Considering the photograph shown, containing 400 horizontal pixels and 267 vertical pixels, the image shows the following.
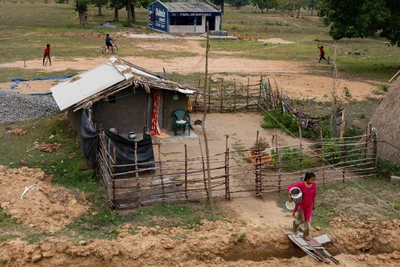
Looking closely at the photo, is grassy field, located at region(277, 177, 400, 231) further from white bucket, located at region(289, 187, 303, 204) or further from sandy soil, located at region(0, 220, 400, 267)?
white bucket, located at region(289, 187, 303, 204)

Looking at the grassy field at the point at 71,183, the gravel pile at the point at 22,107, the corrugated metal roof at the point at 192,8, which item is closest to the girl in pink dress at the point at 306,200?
the grassy field at the point at 71,183

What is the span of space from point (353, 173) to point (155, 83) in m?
5.88

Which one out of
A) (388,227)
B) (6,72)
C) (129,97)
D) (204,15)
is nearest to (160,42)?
(204,15)

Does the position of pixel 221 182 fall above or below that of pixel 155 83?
below

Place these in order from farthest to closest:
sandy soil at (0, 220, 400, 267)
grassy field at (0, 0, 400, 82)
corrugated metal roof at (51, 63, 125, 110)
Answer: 1. grassy field at (0, 0, 400, 82)
2. corrugated metal roof at (51, 63, 125, 110)
3. sandy soil at (0, 220, 400, 267)

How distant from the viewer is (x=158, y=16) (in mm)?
41125

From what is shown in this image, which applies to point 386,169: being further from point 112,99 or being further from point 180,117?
point 112,99

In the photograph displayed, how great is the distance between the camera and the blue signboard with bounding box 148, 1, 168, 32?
40050 millimetres

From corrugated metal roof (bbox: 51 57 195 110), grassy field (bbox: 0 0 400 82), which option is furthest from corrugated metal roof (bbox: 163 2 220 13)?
corrugated metal roof (bbox: 51 57 195 110)

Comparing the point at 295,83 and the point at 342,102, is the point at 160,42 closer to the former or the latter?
the point at 295,83

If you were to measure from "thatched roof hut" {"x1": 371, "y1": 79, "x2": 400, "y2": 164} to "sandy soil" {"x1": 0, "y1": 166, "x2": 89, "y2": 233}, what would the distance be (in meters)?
7.24

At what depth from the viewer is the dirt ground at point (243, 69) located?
20441 millimetres

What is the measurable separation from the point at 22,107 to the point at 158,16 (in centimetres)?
2687

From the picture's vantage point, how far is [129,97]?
543 inches
